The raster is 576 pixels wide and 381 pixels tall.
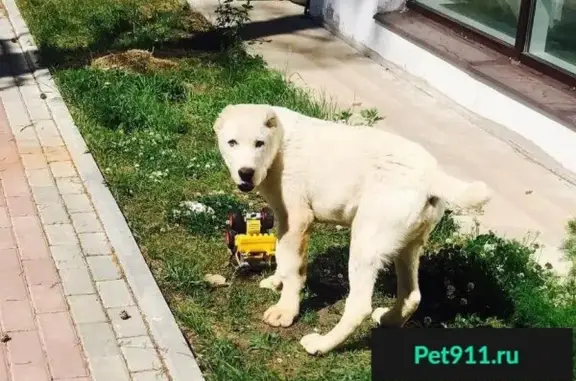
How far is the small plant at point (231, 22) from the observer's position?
9.75m

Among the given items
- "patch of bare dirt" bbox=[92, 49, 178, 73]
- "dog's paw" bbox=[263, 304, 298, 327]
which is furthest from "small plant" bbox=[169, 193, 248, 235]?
"patch of bare dirt" bbox=[92, 49, 178, 73]

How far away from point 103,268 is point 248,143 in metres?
1.45

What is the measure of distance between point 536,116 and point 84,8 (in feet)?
18.8

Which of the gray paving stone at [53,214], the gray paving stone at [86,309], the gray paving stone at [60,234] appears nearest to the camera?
the gray paving stone at [86,309]

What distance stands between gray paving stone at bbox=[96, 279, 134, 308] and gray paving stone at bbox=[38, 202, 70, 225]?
0.90 meters

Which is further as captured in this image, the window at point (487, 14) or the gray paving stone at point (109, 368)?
the window at point (487, 14)

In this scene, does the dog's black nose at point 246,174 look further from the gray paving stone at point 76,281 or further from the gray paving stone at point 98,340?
the gray paving stone at point 76,281

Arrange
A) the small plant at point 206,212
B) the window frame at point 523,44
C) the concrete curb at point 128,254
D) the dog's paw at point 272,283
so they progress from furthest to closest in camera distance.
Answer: the window frame at point 523,44 → the small plant at point 206,212 → the dog's paw at point 272,283 → the concrete curb at point 128,254

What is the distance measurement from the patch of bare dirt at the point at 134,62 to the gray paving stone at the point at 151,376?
4.69 metres

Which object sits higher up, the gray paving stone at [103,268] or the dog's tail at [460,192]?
the dog's tail at [460,192]

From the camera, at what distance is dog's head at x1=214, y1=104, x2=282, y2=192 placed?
4520mm

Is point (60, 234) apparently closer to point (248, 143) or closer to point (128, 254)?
point (128, 254)

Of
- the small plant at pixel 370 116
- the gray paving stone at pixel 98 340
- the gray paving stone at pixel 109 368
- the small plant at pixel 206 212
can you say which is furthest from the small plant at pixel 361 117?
the gray paving stone at pixel 109 368

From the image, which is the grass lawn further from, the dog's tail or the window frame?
the window frame
